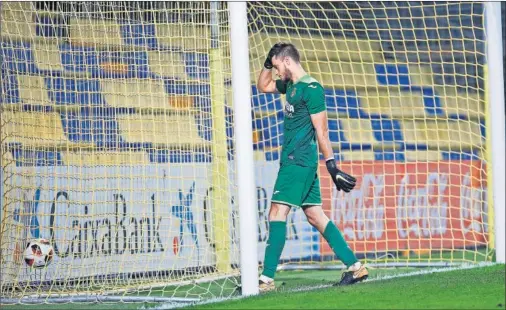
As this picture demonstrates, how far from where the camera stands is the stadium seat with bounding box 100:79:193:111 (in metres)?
8.50

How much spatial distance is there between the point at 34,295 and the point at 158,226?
1.64 meters

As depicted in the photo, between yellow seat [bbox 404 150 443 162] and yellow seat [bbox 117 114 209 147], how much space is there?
12.0 feet

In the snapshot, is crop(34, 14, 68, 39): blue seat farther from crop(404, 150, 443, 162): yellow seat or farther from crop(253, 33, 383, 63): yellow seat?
crop(404, 150, 443, 162): yellow seat

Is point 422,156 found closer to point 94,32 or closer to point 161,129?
point 161,129

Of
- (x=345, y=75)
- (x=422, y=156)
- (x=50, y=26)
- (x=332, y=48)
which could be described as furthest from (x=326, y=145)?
(x=422, y=156)

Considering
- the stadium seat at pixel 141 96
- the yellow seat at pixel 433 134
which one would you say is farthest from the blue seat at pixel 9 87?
the yellow seat at pixel 433 134

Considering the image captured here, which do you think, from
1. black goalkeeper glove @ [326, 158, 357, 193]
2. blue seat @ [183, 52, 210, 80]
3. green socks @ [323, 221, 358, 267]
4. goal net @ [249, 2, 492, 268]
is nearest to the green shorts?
black goalkeeper glove @ [326, 158, 357, 193]

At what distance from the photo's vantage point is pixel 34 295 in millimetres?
7609

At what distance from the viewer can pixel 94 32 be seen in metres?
8.36

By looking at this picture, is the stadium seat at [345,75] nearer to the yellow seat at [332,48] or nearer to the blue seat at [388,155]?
the yellow seat at [332,48]

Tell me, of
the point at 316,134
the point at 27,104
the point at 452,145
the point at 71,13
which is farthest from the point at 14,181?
the point at 452,145

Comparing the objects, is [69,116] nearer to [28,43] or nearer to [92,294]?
[28,43]

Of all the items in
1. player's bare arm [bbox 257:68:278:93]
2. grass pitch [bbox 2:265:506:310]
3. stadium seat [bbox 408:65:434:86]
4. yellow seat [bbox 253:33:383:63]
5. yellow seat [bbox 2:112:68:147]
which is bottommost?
grass pitch [bbox 2:265:506:310]

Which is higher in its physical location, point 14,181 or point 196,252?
point 14,181
